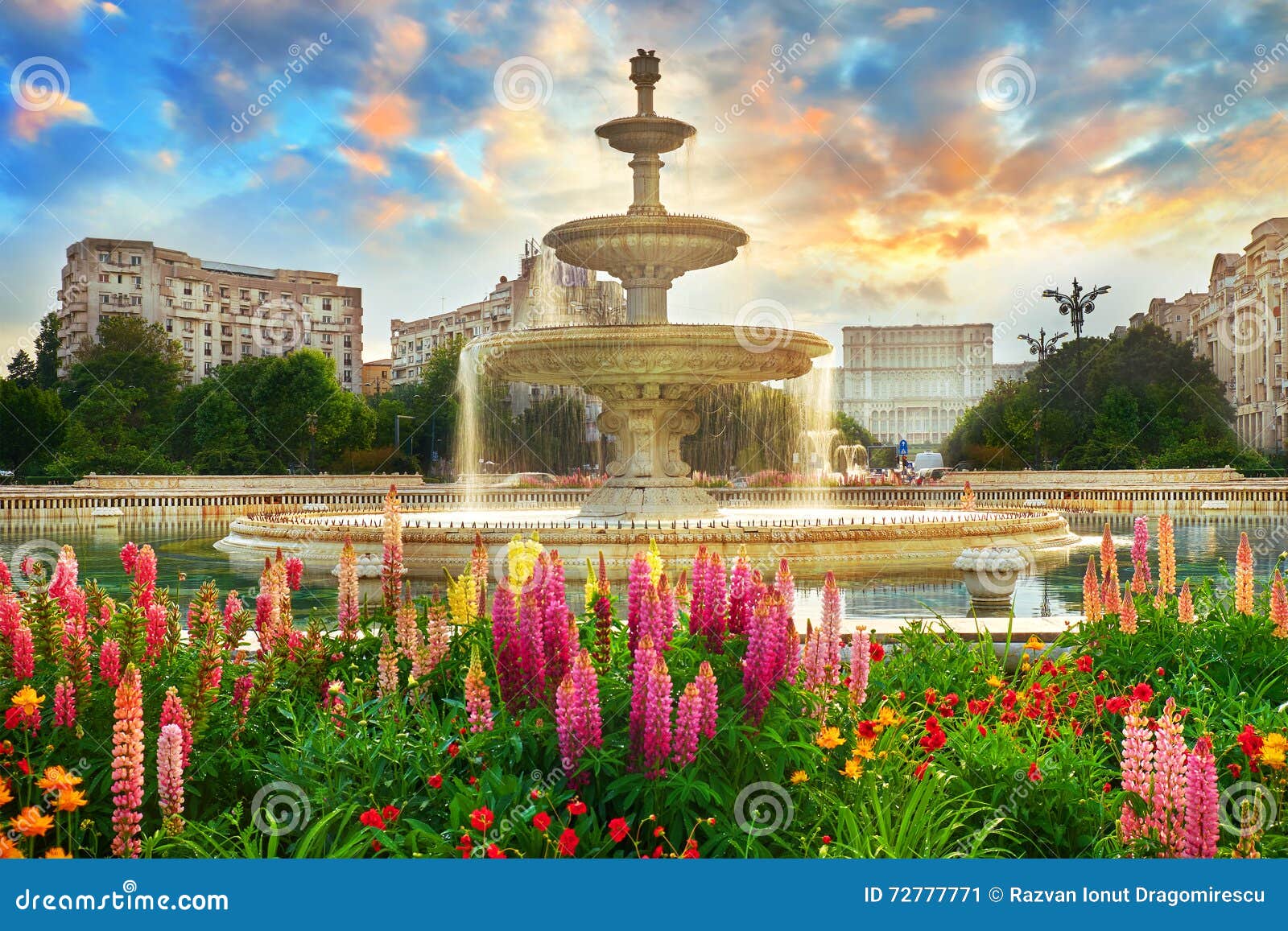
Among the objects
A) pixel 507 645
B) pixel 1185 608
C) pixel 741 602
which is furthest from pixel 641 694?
pixel 1185 608

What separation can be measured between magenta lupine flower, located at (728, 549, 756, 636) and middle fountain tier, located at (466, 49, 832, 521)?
43.4 feet

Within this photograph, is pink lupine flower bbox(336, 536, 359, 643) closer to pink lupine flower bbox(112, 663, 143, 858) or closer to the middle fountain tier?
pink lupine flower bbox(112, 663, 143, 858)

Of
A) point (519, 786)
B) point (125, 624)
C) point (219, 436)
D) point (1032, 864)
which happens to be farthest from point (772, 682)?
point (219, 436)

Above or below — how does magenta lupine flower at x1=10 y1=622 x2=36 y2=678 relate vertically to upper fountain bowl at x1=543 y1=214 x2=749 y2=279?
below

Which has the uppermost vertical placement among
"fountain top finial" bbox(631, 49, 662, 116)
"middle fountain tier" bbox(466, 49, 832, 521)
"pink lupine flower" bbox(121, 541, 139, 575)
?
"fountain top finial" bbox(631, 49, 662, 116)

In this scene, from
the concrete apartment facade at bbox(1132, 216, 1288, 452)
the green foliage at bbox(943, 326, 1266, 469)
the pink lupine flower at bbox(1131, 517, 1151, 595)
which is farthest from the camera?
the concrete apartment facade at bbox(1132, 216, 1288, 452)

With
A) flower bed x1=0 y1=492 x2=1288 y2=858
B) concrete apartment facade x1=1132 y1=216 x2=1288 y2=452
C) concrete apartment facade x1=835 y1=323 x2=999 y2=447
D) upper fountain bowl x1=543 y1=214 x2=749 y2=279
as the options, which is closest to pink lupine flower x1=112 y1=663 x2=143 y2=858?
flower bed x1=0 y1=492 x2=1288 y2=858

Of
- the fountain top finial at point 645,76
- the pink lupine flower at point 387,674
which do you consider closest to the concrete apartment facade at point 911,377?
the fountain top finial at point 645,76

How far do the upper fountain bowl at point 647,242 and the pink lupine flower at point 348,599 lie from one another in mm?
14981

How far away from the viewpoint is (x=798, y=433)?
30797 mm

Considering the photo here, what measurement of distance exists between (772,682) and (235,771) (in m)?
1.87

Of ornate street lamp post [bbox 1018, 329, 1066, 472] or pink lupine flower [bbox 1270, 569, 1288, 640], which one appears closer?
pink lupine flower [bbox 1270, 569, 1288, 640]

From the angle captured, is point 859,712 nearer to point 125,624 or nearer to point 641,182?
point 125,624

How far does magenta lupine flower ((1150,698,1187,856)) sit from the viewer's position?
9.71 ft
